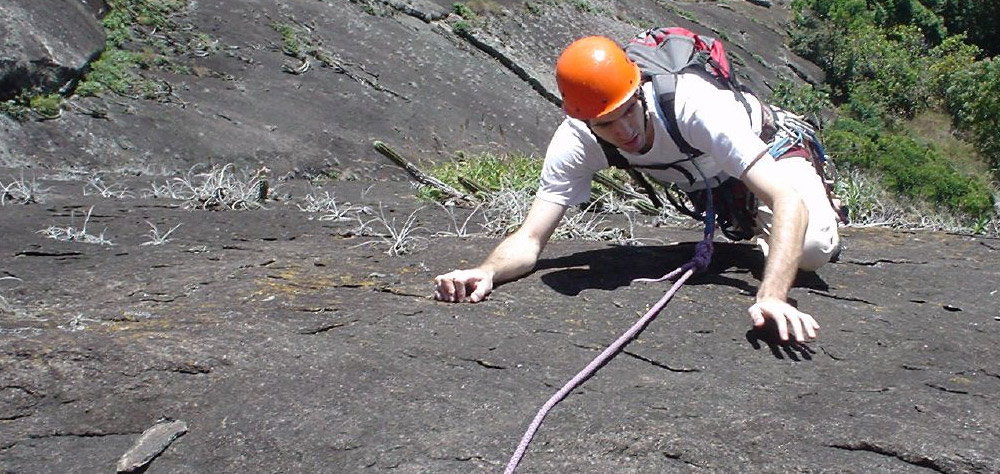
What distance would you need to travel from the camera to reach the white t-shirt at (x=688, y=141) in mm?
3332

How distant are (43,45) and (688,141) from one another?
22.8 feet

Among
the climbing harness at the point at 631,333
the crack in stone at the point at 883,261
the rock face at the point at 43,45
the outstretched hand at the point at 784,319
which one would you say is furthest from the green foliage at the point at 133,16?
the outstretched hand at the point at 784,319

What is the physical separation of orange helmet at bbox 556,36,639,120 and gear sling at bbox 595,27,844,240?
0.51 ft

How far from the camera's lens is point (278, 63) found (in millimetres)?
10961

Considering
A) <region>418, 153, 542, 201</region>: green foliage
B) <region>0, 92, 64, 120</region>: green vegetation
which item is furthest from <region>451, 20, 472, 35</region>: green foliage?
<region>418, 153, 542, 201</region>: green foliage

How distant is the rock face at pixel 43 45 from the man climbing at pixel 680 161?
20.1ft

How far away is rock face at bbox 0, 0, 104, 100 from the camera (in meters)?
8.32

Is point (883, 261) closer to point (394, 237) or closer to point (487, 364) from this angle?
point (394, 237)

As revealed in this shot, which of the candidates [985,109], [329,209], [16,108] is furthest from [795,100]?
[329,209]

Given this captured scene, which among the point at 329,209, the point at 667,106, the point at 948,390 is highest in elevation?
the point at 667,106

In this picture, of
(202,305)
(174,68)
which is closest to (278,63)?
(174,68)

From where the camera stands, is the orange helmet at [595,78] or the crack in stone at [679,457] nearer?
the crack in stone at [679,457]

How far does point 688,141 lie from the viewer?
11.5 ft

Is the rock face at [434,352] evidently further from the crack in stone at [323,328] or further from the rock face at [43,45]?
the rock face at [43,45]
